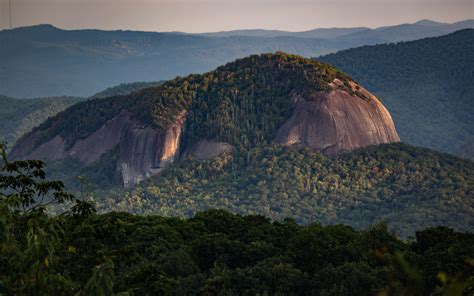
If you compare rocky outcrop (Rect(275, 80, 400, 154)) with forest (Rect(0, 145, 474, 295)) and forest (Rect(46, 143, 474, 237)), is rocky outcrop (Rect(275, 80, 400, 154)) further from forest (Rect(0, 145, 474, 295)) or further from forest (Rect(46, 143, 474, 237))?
forest (Rect(0, 145, 474, 295))

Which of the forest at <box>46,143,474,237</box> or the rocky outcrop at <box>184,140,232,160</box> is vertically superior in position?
the rocky outcrop at <box>184,140,232,160</box>

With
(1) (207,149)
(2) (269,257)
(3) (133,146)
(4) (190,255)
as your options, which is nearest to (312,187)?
(1) (207,149)

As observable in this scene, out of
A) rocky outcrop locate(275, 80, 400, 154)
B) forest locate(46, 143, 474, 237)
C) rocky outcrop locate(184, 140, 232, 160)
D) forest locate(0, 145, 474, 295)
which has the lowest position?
forest locate(46, 143, 474, 237)

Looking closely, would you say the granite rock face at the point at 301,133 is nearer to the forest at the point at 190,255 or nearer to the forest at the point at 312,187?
the forest at the point at 312,187

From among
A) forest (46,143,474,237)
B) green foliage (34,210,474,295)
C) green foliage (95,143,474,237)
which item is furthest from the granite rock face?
green foliage (34,210,474,295)

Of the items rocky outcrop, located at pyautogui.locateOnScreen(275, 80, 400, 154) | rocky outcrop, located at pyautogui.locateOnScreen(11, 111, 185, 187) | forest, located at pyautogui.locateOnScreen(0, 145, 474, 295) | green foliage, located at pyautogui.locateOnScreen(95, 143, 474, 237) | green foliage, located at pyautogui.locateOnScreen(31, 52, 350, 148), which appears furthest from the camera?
green foliage, located at pyautogui.locateOnScreen(31, 52, 350, 148)

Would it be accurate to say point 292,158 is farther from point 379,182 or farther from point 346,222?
→ point 346,222

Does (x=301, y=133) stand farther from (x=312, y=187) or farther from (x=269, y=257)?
(x=269, y=257)
